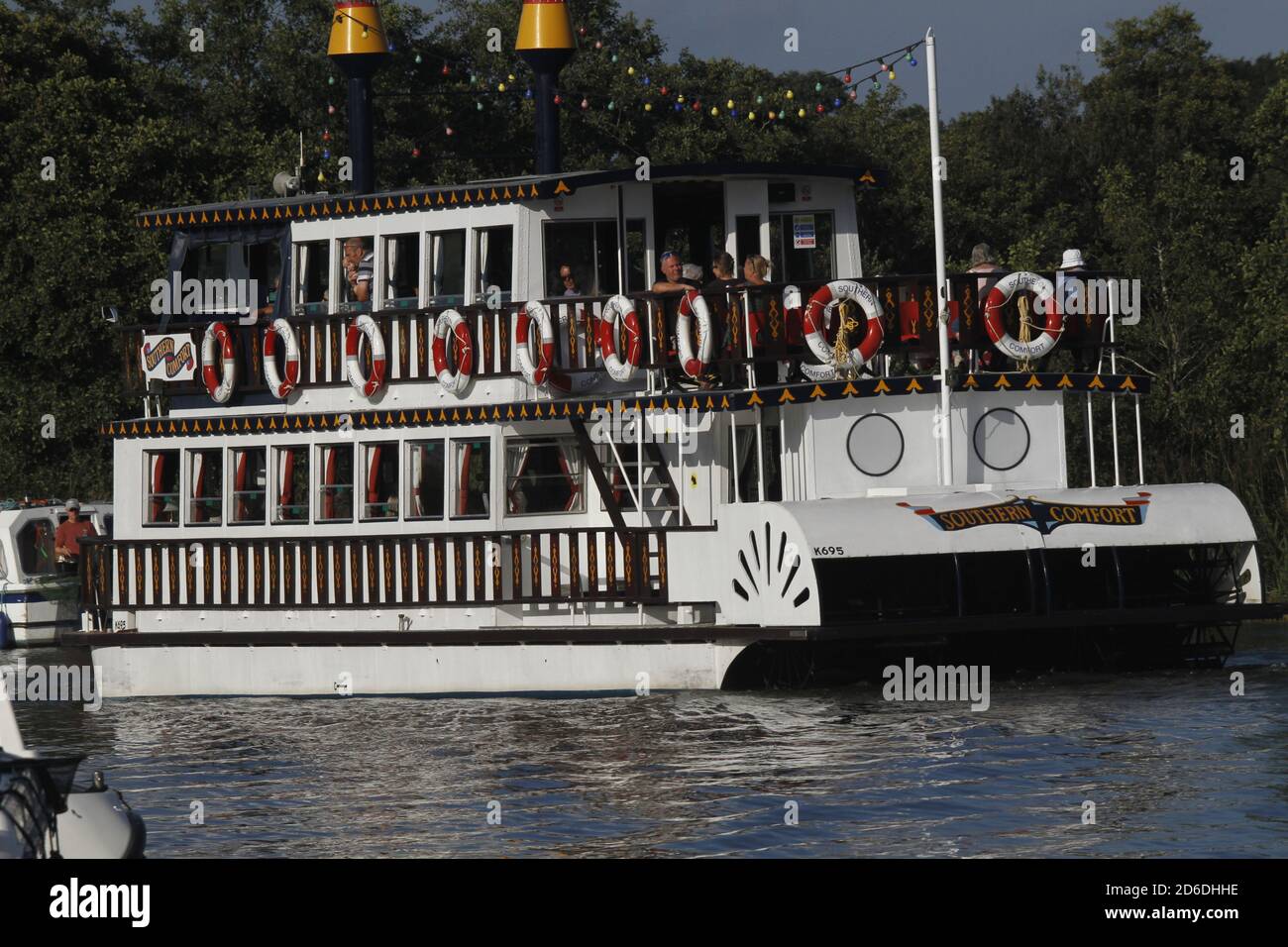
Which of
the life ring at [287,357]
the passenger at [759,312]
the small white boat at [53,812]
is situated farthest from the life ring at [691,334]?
the small white boat at [53,812]

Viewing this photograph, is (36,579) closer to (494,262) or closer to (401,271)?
(401,271)

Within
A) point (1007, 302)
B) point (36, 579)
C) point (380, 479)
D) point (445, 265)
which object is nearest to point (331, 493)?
point (380, 479)

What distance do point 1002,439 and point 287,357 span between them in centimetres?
753

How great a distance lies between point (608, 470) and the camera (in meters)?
22.4

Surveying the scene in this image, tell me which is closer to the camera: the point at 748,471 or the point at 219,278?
the point at 748,471

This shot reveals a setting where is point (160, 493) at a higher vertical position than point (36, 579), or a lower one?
higher

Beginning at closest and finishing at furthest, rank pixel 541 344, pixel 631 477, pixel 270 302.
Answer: pixel 541 344 → pixel 631 477 → pixel 270 302

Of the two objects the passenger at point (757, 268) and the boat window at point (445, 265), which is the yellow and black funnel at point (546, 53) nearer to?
the boat window at point (445, 265)

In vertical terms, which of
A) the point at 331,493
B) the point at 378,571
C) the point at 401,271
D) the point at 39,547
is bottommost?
the point at 378,571

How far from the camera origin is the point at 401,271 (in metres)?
23.4

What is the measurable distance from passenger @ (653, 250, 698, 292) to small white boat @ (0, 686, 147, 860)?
1036 cm

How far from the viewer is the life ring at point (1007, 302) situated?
20922mm

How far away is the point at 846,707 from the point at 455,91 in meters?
23.0

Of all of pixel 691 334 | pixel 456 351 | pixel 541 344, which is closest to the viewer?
pixel 691 334
